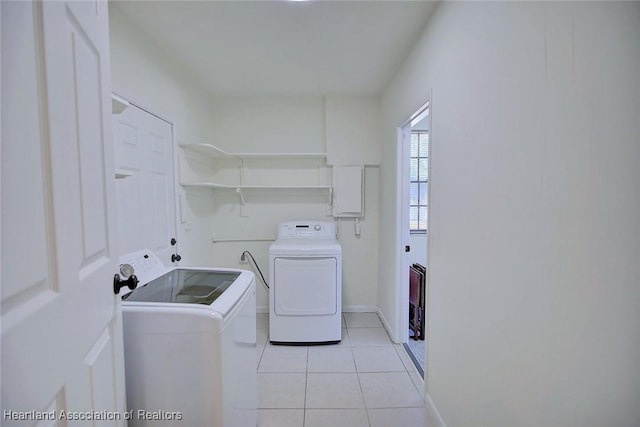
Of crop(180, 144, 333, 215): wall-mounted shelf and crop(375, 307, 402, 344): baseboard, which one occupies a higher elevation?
crop(180, 144, 333, 215): wall-mounted shelf

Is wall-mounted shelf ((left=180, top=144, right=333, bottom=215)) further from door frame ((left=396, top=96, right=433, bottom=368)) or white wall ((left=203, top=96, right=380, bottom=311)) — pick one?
door frame ((left=396, top=96, right=433, bottom=368))

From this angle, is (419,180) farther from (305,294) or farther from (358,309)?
(305,294)

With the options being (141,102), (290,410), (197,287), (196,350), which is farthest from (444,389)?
(141,102)

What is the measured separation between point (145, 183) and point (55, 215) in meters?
1.48

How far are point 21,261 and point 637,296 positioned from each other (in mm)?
1238

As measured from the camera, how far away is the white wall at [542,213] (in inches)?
25.5

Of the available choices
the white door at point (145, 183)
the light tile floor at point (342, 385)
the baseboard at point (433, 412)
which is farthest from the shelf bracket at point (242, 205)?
the baseboard at point (433, 412)

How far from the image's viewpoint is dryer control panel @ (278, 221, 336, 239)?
3.00 m

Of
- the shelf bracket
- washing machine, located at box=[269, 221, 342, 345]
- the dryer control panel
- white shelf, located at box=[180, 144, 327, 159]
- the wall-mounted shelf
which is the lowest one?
washing machine, located at box=[269, 221, 342, 345]

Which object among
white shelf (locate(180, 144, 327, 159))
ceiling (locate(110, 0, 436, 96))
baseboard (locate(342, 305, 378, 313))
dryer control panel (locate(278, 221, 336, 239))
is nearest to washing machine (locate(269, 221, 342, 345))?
dryer control panel (locate(278, 221, 336, 239))

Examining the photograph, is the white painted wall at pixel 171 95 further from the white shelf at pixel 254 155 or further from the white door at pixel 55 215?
the white door at pixel 55 215

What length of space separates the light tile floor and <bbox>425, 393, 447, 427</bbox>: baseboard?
37mm

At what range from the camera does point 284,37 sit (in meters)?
1.89

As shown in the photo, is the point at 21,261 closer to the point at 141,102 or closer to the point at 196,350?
the point at 196,350
